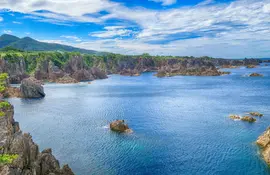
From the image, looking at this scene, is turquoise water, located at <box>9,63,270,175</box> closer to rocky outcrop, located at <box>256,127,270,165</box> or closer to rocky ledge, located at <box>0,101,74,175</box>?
rocky outcrop, located at <box>256,127,270,165</box>

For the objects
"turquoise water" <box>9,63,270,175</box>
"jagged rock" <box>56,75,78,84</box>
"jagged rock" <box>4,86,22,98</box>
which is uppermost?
"jagged rock" <box>56,75,78,84</box>

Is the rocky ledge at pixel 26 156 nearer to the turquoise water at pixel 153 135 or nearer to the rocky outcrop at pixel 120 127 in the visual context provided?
the turquoise water at pixel 153 135

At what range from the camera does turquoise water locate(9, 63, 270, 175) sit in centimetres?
4444

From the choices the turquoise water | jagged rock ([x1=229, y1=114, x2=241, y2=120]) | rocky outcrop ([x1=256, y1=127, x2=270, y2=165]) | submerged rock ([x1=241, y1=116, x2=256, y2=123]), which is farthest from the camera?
jagged rock ([x1=229, y1=114, x2=241, y2=120])

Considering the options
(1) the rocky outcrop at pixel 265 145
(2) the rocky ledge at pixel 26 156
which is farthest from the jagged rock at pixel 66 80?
(1) the rocky outcrop at pixel 265 145

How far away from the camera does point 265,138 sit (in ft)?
171

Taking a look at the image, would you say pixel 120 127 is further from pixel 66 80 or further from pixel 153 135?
pixel 66 80

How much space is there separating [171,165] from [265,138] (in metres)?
21.8

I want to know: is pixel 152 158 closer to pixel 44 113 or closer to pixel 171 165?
pixel 171 165

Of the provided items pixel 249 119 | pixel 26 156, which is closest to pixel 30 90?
pixel 26 156

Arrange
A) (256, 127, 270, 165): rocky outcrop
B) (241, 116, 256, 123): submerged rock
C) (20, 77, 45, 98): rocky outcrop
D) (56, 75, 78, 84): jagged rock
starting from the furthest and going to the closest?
(56, 75, 78, 84): jagged rock
(20, 77, 45, 98): rocky outcrop
(241, 116, 256, 123): submerged rock
(256, 127, 270, 165): rocky outcrop

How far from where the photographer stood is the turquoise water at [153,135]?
146 ft

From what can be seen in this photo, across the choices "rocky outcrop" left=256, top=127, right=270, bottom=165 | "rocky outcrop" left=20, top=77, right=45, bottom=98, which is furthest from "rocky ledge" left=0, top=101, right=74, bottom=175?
"rocky outcrop" left=20, top=77, right=45, bottom=98

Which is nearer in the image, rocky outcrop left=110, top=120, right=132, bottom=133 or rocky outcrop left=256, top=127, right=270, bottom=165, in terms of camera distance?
rocky outcrop left=256, top=127, right=270, bottom=165
